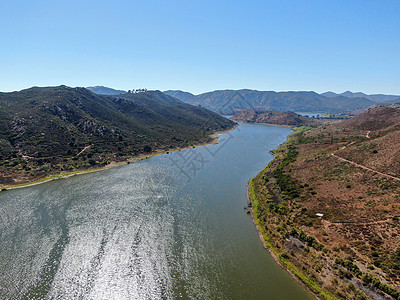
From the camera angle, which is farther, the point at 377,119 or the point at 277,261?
the point at 377,119

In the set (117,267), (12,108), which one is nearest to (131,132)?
(12,108)

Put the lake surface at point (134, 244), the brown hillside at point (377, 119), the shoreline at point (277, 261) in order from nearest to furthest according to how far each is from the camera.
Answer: the shoreline at point (277, 261) < the lake surface at point (134, 244) < the brown hillside at point (377, 119)

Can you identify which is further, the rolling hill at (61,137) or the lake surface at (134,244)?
the rolling hill at (61,137)

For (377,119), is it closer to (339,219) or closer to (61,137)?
(339,219)

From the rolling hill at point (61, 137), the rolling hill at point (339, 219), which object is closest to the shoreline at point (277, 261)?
the rolling hill at point (339, 219)

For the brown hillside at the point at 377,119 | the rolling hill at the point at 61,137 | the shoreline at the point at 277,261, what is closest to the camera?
the shoreline at the point at 277,261

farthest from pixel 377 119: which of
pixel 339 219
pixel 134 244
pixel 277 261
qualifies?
pixel 134 244

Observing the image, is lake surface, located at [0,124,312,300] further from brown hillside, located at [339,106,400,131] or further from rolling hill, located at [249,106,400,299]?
brown hillside, located at [339,106,400,131]

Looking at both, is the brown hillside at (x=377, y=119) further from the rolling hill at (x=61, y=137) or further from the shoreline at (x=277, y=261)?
the shoreline at (x=277, y=261)

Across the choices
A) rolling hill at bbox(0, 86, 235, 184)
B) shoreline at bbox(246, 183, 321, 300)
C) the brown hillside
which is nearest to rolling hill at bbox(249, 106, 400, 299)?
shoreline at bbox(246, 183, 321, 300)
